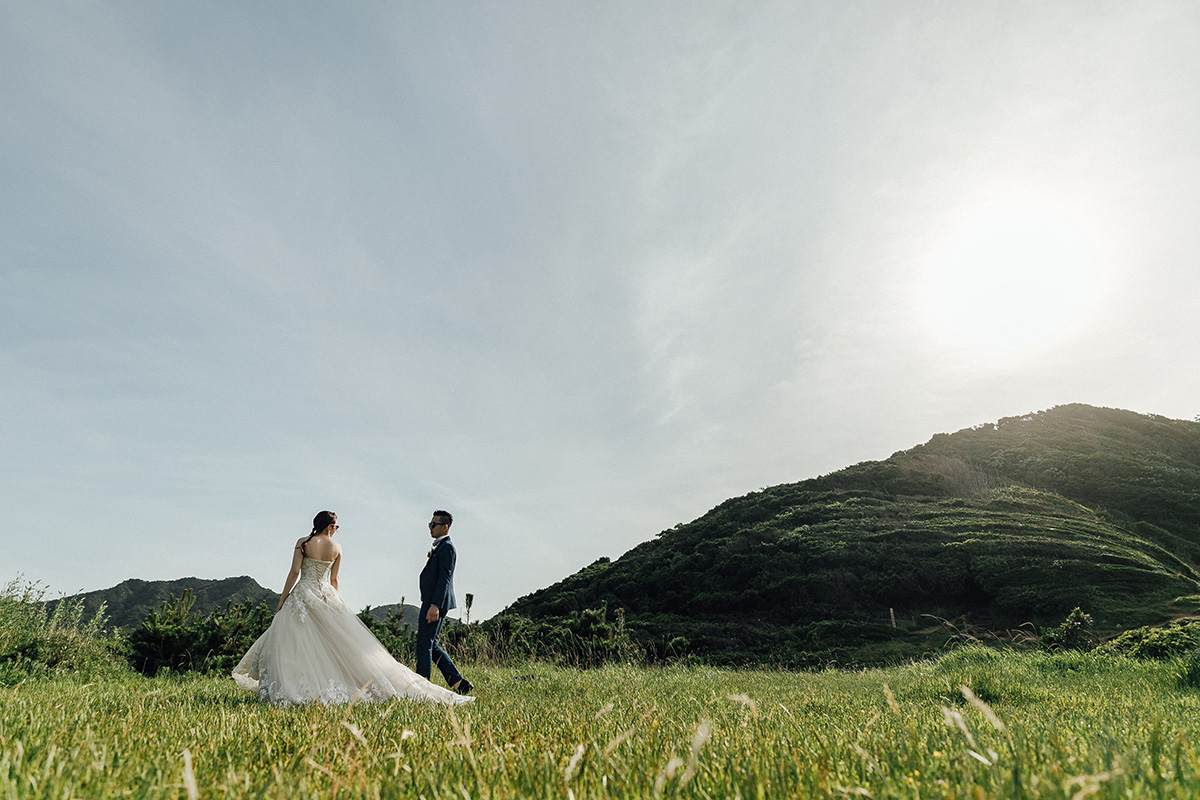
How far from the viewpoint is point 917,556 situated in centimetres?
2819

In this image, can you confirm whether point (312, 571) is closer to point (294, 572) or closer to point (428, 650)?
point (294, 572)

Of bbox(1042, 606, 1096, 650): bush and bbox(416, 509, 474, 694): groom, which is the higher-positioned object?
bbox(416, 509, 474, 694): groom

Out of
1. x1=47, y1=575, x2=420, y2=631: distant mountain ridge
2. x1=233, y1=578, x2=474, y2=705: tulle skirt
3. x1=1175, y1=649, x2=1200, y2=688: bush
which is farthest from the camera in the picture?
x1=47, y1=575, x2=420, y2=631: distant mountain ridge

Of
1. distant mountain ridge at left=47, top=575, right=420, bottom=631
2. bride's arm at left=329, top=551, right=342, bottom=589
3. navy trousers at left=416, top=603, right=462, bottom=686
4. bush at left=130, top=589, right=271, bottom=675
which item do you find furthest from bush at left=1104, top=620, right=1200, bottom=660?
distant mountain ridge at left=47, top=575, right=420, bottom=631

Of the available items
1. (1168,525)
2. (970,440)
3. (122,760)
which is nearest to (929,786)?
(122,760)

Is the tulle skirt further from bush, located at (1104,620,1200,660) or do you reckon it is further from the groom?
bush, located at (1104,620,1200,660)

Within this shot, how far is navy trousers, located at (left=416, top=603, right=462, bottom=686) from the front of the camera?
780cm

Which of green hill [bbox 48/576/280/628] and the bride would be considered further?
green hill [bbox 48/576/280/628]

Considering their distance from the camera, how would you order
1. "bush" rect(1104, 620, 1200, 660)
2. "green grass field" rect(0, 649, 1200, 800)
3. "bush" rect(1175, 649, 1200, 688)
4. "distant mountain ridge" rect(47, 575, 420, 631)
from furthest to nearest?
"distant mountain ridge" rect(47, 575, 420, 631) → "bush" rect(1104, 620, 1200, 660) → "bush" rect(1175, 649, 1200, 688) → "green grass field" rect(0, 649, 1200, 800)

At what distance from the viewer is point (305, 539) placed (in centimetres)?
784

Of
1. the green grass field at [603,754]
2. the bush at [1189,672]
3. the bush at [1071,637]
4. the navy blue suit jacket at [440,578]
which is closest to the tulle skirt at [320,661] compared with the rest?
the navy blue suit jacket at [440,578]

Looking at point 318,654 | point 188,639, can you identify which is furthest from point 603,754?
point 188,639

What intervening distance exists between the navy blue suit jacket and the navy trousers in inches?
5.8

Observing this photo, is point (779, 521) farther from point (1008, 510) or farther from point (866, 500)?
point (1008, 510)
